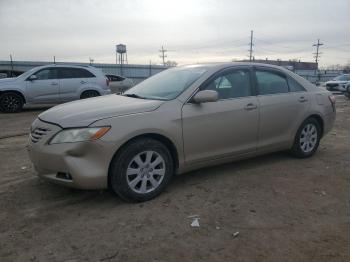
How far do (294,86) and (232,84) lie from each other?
1.35 meters

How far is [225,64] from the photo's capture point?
543cm

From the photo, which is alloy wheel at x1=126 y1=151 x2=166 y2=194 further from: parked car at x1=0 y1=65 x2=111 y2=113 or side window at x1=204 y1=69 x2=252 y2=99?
parked car at x1=0 y1=65 x2=111 y2=113

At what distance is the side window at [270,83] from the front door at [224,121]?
0.68 feet

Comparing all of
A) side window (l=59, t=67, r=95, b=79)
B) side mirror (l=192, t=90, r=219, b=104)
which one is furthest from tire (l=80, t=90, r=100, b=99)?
side mirror (l=192, t=90, r=219, b=104)

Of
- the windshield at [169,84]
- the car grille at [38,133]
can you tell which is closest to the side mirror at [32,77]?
the windshield at [169,84]

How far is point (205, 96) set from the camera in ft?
15.6

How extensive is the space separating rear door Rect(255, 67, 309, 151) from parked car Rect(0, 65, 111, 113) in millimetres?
9092

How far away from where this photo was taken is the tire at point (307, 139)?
6.23 metres

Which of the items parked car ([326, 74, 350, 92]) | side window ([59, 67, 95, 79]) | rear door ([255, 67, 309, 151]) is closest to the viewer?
rear door ([255, 67, 309, 151])

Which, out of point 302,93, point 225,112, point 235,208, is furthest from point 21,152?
point 302,93

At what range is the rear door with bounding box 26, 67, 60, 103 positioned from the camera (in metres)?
13.4

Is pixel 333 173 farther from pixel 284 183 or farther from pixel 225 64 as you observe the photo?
pixel 225 64

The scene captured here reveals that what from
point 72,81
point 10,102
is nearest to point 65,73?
point 72,81

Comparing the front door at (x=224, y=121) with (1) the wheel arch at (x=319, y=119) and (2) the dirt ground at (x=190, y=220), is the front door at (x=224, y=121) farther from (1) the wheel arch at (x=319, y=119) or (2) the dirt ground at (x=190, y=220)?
(1) the wheel arch at (x=319, y=119)
